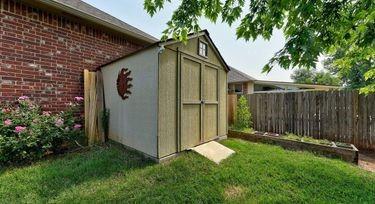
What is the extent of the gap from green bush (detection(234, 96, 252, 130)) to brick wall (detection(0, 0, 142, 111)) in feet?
16.9

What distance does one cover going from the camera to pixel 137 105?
4691 millimetres

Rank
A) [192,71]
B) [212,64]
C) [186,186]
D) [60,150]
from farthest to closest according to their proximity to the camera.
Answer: [212,64] → [192,71] → [60,150] → [186,186]

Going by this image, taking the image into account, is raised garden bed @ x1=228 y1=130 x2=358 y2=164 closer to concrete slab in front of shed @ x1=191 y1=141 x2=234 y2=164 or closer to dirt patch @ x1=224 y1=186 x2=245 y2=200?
concrete slab in front of shed @ x1=191 y1=141 x2=234 y2=164

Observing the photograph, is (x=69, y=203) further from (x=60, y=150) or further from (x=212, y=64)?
(x=212, y=64)

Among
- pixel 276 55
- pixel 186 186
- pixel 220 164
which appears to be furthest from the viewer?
pixel 220 164

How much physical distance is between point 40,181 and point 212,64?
4.78 meters

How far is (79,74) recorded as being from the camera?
18.3 ft

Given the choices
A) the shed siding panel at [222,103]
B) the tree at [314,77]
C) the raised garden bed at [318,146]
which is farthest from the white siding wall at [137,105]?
the tree at [314,77]

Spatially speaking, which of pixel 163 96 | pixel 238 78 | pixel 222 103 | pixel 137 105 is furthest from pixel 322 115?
pixel 238 78

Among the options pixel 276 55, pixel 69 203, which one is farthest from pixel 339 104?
pixel 69 203

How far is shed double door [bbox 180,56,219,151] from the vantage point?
16.4 feet

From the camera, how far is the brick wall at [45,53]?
4352mm

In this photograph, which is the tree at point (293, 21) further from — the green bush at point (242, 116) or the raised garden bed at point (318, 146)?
the green bush at point (242, 116)

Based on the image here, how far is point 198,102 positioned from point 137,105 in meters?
1.57
